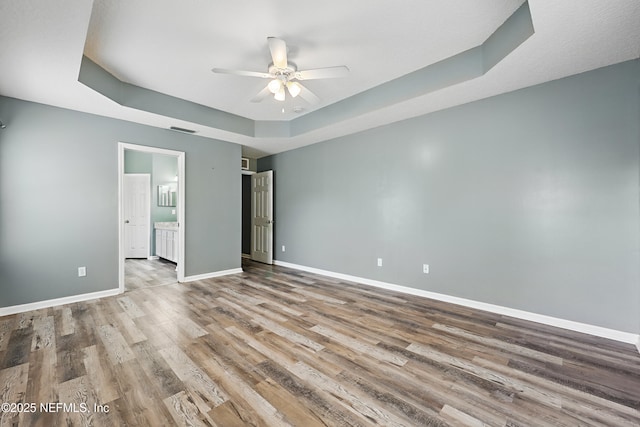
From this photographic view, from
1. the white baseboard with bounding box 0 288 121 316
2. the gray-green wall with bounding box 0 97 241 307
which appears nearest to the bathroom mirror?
the gray-green wall with bounding box 0 97 241 307

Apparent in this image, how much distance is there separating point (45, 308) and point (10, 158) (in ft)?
6.12

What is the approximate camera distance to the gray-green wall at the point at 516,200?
2.54 meters

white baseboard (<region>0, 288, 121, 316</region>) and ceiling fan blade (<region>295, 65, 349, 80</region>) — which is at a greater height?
ceiling fan blade (<region>295, 65, 349, 80</region>)

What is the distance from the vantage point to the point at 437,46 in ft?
8.82

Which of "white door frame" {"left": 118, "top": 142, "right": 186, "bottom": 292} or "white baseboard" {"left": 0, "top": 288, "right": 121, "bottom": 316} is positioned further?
"white door frame" {"left": 118, "top": 142, "right": 186, "bottom": 292}

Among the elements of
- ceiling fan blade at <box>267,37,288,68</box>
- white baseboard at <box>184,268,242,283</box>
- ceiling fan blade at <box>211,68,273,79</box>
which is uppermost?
ceiling fan blade at <box>267,37,288,68</box>

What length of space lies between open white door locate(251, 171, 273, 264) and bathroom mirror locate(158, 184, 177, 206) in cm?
198

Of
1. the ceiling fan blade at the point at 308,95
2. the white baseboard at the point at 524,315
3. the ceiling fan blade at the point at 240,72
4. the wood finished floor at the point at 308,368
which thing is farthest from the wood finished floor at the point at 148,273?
the ceiling fan blade at the point at 308,95

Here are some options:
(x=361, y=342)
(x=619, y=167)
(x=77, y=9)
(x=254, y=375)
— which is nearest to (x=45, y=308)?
(x=254, y=375)

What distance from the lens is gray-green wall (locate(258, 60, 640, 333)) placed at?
8.35ft

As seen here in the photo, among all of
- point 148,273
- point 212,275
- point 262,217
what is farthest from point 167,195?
point 212,275

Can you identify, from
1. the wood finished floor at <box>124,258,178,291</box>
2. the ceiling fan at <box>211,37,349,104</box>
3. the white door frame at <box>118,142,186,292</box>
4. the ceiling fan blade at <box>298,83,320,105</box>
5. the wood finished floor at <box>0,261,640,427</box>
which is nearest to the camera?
the wood finished floor at <box>0,261,640,427</box>

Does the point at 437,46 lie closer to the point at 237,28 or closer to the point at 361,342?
the point at 237,28

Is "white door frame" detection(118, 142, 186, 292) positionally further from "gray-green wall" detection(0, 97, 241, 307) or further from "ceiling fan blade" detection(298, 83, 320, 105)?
"ceiling fan blade" detection(298, 83, 320, 105)
